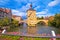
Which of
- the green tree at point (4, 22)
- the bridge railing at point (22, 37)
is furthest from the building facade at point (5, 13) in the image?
the bridge railing at point (22, 37)

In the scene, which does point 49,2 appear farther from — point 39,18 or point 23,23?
point 23,23

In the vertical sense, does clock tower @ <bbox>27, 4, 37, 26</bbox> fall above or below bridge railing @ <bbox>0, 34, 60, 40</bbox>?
above

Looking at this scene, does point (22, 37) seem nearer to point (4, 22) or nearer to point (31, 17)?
point (31, 17)

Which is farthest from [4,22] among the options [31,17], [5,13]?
[31,17]

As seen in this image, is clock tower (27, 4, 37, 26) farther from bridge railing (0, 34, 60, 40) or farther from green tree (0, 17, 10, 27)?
bridge railing (0, 34, 60, 40)

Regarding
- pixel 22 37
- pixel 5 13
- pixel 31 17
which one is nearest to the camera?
pixel 22 37

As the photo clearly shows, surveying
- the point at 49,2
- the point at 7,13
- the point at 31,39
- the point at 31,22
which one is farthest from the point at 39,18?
the point at 31,39

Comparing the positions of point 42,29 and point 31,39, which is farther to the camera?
point 42,29

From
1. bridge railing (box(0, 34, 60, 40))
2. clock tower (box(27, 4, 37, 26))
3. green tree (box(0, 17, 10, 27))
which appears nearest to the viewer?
bridge railing (box(0, 34, 60, 40))

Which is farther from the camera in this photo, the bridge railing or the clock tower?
the clock tower

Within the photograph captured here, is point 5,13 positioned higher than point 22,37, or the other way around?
point 5,13

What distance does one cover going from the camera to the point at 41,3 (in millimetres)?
4270

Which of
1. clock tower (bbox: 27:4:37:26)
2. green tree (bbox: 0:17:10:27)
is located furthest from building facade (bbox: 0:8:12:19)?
clock tower (bbox: 27:4:37:26)

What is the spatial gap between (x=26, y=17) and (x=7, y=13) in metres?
0.62
